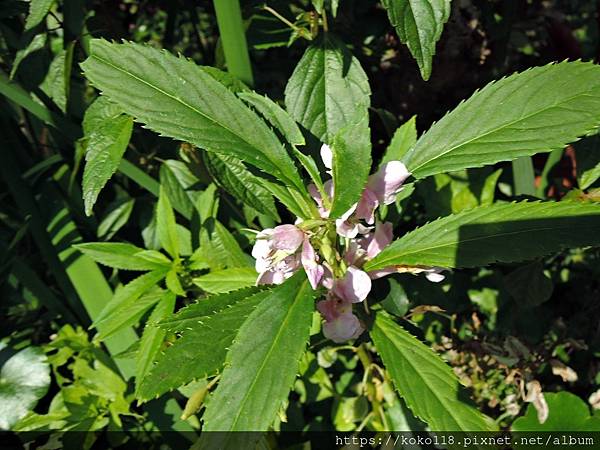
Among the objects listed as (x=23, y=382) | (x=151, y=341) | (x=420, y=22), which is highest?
(x=420, y=22)

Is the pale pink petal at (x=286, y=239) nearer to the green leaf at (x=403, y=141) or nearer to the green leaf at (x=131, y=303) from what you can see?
the green leaf at (x=403, y=141)

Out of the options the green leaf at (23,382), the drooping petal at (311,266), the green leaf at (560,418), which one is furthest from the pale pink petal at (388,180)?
the green leaf at (23,382)

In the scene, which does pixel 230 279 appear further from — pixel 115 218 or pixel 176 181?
pixel 115 218

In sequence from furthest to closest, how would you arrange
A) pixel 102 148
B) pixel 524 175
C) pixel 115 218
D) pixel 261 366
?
pixel 115 218, pixel 524 175, pixel 102 148, pixel 261 366

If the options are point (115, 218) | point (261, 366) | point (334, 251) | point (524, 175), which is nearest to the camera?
point (261, 366)

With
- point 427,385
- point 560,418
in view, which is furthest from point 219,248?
point 560,418

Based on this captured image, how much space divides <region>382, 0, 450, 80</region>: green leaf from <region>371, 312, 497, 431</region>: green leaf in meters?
0.32

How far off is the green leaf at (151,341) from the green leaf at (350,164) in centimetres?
34

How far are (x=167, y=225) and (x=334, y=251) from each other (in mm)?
380

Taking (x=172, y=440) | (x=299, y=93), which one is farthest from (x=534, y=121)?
(x=172, y=440)

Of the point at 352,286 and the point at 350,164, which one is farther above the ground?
the point at 350,164

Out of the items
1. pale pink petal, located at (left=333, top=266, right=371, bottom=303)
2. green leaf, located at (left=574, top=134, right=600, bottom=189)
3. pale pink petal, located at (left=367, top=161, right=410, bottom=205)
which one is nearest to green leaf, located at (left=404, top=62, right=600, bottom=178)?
pale pink petal, located at (left=367, top=161, right=410, bottom=205)

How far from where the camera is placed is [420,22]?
0.66 m

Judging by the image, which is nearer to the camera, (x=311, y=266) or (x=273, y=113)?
(x=311, y=266)
